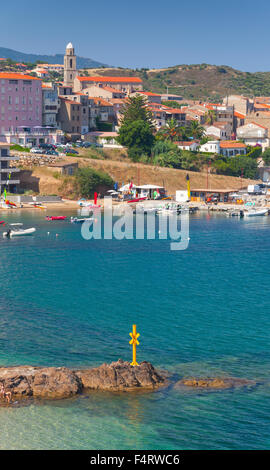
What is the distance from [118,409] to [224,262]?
4448 cm

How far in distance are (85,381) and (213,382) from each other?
290 inches

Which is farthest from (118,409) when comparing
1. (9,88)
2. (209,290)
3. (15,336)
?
(9,88)

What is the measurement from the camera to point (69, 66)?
196 metres

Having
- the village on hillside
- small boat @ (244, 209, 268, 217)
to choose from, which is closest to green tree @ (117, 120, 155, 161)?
the village on hillside

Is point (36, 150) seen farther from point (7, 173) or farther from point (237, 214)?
point (237, 214)

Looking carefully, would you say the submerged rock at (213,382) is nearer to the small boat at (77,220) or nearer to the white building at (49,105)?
the small boat at (77,220)

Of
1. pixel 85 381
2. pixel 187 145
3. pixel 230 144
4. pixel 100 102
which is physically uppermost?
pixel 100 102

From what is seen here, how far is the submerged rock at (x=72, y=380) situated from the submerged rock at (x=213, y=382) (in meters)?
1.42

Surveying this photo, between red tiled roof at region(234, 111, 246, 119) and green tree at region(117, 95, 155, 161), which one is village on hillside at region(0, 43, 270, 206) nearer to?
green tree at region(117, 95, 155, 161)

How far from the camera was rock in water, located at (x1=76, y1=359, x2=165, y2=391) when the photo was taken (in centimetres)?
3872

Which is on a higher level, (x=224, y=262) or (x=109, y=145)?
(x=109, y=145)

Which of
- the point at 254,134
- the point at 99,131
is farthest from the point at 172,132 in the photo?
the point at 254,134

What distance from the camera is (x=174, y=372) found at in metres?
41.3

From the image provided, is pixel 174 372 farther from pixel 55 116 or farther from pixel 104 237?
pixel 55 116
